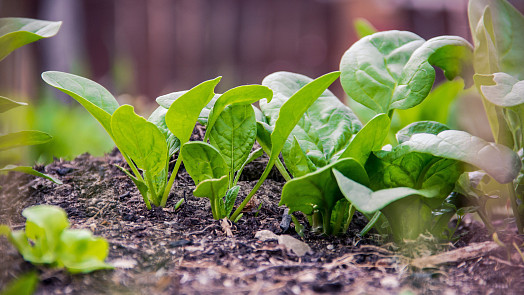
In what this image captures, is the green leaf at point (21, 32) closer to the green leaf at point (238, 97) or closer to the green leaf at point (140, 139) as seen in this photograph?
the green leaf at point (140, 139)

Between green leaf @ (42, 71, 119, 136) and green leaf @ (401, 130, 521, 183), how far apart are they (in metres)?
0.73

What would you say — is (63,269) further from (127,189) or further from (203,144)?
(127,189)

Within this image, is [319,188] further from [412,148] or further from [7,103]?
[7,103]

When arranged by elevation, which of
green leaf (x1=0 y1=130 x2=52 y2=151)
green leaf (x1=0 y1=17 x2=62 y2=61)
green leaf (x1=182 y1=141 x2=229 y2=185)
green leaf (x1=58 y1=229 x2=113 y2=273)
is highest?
green leaf (x1=0 y1=17 x2=62 y2=61)

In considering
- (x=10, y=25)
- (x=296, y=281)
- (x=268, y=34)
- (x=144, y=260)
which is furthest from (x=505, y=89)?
(x=268, y=34)

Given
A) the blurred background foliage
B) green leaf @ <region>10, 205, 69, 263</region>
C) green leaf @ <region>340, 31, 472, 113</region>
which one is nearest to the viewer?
green leaf @ <region>10, 205, 69, 263</region>

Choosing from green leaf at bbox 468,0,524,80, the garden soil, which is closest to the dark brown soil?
the garden soil

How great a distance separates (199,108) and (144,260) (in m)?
0.36

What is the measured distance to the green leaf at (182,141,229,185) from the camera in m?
1.01

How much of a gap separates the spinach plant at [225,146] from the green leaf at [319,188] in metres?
0.15

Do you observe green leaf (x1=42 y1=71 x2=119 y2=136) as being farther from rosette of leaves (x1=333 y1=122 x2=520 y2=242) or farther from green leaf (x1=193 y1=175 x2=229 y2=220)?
rosette of leaves (x1=333 y1=122 x2=520 y2=242)

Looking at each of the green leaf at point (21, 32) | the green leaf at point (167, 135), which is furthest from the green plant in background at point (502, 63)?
the green leaf at point (21, 32)

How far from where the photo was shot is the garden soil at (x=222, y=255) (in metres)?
0.75

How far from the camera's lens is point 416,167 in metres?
1.03
